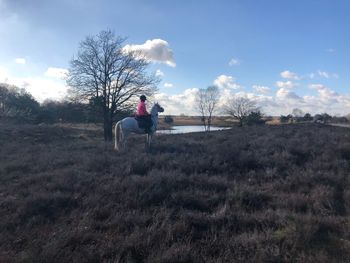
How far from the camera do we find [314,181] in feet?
31.7

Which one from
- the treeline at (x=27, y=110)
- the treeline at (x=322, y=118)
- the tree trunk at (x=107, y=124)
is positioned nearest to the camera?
the tree trunk at (x=107, y=124)

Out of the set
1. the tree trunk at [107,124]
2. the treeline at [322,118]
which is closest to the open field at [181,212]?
the tree trunk at [107,124]

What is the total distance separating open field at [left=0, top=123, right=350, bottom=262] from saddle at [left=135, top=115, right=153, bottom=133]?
520cm

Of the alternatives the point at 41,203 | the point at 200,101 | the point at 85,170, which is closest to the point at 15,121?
the point at 200,101

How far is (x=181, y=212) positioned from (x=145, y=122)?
10.9 m

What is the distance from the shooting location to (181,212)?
7.06 metres

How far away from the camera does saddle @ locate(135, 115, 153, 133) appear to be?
57.9 ft

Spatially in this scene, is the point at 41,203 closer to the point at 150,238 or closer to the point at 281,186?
the point at 150,238

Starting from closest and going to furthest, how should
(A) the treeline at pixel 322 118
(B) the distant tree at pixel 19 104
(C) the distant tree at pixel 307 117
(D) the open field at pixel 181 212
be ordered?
1. (D) the open field at pixel 181 212
2. (B) the distant tree at pixel 19 104
3. (A) the treeline at pixel 322 118
4. (C) the distant tree at pixel 307 117

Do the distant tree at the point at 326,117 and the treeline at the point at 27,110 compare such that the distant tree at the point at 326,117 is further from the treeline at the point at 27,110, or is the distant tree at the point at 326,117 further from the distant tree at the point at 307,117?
the treeline at the point at 27,110

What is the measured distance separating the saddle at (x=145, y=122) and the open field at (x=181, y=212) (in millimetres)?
5202

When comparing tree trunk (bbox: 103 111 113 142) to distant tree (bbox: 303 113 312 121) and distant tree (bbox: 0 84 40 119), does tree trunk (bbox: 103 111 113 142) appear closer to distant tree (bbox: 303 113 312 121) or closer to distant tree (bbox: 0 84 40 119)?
distant tree (bbox: 0 84 40 119)

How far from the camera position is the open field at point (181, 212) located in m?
5.39

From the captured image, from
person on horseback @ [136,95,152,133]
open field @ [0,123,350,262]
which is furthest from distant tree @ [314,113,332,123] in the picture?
open field @ [0,123,350,262]
